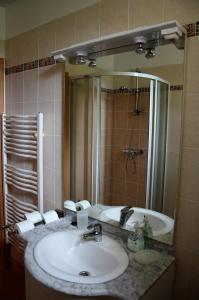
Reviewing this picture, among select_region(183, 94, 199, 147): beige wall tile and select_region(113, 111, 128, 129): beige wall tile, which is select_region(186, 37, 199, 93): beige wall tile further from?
select_region(113, 111, 128, 129): beige wall tile

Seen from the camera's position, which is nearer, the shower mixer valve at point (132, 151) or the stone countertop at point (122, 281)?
the stone countertop at point (122, 281)

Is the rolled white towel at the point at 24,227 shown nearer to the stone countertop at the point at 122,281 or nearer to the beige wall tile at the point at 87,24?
the stone countertop at the point at 122,281

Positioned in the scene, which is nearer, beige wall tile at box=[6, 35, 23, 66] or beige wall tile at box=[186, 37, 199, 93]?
beige wall tile at box=[186, 37, 199, 93]

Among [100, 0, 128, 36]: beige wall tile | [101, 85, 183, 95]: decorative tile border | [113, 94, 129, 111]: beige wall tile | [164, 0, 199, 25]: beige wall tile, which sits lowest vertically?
[113, 94, 129, 111]: beige wall tile

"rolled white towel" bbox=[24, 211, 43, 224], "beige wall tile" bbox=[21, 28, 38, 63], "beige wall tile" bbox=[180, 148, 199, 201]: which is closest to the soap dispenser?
"beige wall tile" bbox=[180, 148, 199, 201]

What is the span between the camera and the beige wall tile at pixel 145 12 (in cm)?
126

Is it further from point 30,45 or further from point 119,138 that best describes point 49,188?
point 30,45

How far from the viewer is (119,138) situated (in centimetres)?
151

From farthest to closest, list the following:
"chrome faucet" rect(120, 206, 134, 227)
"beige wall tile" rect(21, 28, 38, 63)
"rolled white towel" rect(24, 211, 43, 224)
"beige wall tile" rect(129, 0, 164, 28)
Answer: "beige wall tile" rect(21, 28, 38, 63) < "rolled white towel" rect(24, 211, 43, 224) < "chrome faucet" rect(120, 206, 134, 227) < "beige wall tile" rect(129, 0, 164, 28)

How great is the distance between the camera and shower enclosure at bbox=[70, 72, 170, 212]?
137 cm

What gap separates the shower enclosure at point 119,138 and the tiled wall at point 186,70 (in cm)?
14

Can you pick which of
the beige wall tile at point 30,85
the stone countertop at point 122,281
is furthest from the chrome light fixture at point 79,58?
the stone countertop at point 122,281

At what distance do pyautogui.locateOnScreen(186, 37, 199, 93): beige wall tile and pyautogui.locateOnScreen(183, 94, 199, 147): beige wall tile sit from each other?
0.14 ft

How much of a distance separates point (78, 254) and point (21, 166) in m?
1.08
